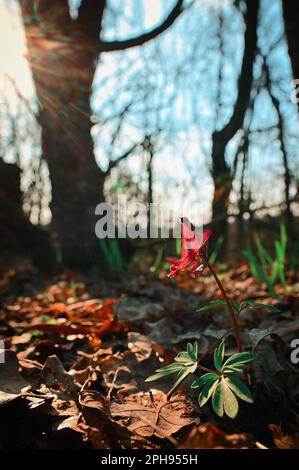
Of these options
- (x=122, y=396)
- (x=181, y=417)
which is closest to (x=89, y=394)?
(x=122, y=396)

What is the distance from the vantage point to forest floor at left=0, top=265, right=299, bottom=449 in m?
0.75

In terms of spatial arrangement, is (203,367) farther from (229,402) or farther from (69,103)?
(69,103)

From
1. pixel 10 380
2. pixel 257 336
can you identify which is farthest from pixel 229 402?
pixel 10 380

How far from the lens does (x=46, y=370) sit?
1.09 m

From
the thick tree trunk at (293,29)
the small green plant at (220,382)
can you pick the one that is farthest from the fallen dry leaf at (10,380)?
the thick tree trunk at (293,29)

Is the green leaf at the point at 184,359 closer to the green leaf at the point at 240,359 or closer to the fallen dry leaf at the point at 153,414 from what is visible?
the green leaf at the point at 240,359

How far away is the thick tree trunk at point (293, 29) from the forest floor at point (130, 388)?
168cm

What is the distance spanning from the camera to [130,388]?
1030mm

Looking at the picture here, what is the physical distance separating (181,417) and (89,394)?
0.25 meters

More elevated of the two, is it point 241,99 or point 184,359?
point 241,99

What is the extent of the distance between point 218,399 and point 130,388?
18.4 inches

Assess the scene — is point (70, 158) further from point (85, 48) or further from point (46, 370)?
point (46, 370)

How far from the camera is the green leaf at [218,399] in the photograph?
A: 612 millimetres

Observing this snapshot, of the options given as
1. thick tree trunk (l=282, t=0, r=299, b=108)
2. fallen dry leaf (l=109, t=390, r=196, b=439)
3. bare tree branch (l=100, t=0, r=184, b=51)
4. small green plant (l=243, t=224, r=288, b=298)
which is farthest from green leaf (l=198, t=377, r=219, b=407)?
bare tree branch (l=100, t=0, r=184, b=51)
